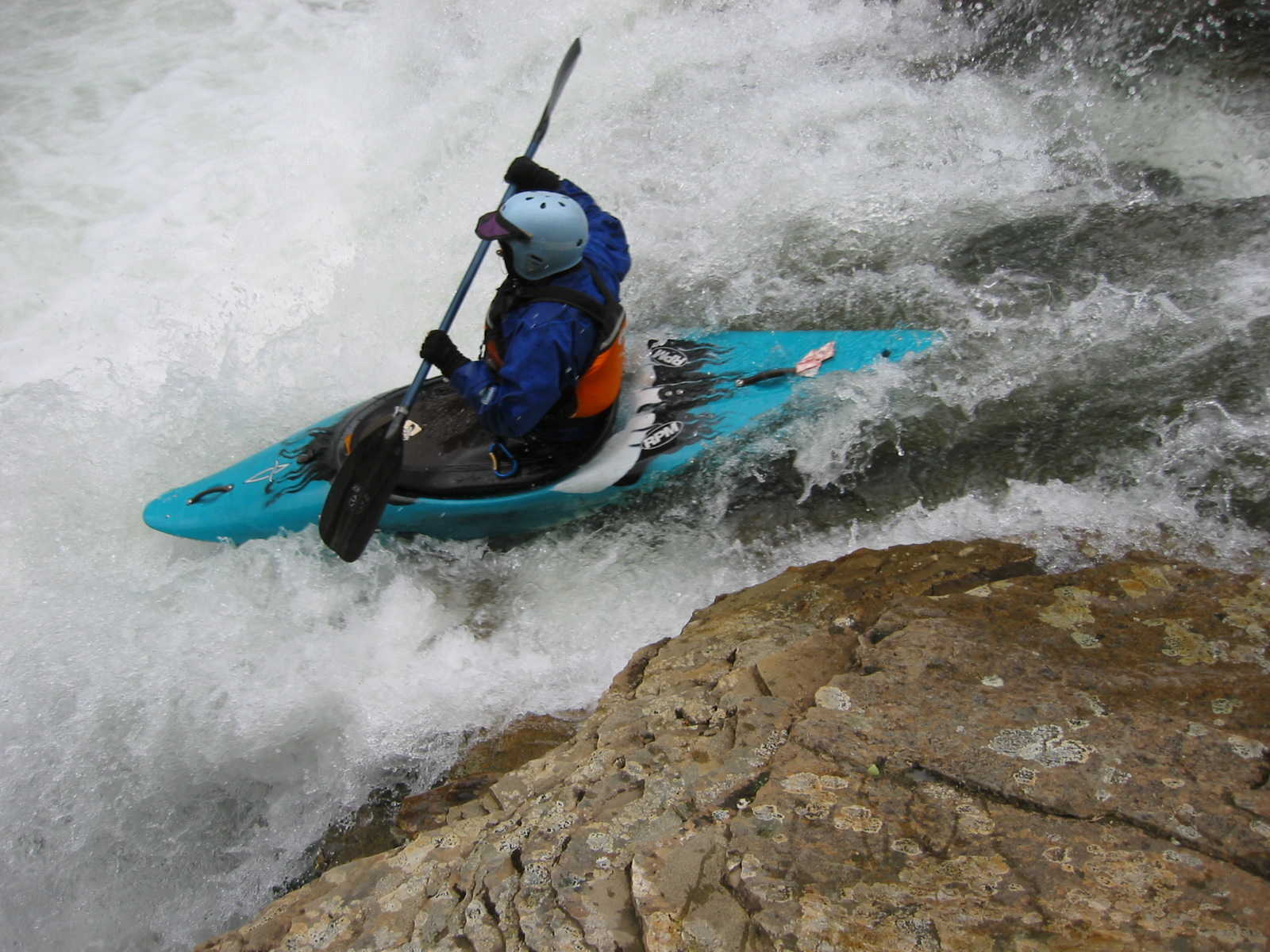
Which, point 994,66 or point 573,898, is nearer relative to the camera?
point 573,898

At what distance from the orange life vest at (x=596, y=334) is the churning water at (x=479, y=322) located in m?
0.60

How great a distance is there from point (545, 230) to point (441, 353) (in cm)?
56

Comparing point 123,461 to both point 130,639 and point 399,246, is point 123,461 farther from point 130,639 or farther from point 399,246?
point 399,246

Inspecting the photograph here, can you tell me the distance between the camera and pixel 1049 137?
529cm

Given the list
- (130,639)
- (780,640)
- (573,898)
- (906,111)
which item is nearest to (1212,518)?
(780,640)

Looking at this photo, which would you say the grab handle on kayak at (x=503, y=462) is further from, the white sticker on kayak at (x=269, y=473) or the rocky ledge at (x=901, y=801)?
the rocky ledge at (x=901, y=801)

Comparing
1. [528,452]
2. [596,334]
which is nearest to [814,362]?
[596,334]

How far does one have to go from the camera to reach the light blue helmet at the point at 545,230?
2836 mm

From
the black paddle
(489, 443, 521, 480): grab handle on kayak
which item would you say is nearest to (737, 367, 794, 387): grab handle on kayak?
(489, 443, 521, 480): grab handle on kayak

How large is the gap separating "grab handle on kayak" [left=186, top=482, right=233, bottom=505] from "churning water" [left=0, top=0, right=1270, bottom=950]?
0.77 ft

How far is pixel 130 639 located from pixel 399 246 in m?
2.78

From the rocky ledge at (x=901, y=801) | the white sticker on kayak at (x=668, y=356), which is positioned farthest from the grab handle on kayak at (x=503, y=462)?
the rocky ledge at (x=901, y=801)

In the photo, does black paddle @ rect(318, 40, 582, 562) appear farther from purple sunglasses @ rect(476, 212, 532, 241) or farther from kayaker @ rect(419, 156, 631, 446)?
purple sunglasses @ rect(476, 212, 532, 241)

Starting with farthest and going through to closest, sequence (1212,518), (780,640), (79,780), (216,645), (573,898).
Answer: (216,645), (79,780), (1212,518), (780,640), (573,898)
